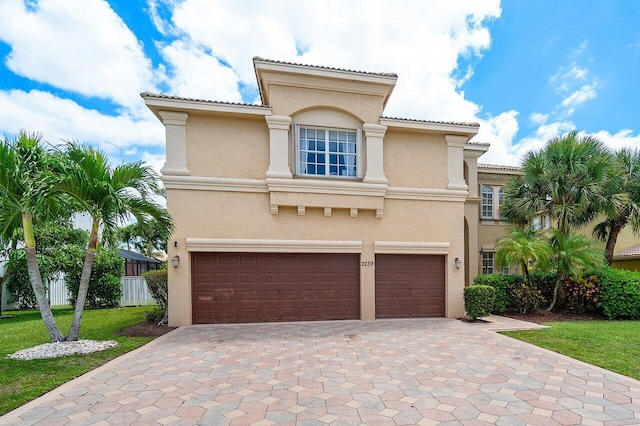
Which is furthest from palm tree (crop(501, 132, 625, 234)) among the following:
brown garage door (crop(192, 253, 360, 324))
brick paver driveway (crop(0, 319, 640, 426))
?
brown garage door (crop(192, 253, 360, 324))

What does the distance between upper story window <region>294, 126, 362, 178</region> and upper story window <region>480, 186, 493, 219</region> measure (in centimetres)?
1066

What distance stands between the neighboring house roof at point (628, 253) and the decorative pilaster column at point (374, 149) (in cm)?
1502

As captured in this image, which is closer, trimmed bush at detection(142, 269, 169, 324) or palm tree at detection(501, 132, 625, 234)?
trimmed bush at detection(142, 269, 169, 324)

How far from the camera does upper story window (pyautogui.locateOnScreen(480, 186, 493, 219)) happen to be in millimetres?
17688

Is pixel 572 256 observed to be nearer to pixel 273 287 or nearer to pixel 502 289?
pixel 502 289

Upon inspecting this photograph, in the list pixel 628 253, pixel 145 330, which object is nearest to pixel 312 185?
pixel 145 330

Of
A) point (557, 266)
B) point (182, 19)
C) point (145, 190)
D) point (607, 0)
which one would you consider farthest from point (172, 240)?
point (607, 0)

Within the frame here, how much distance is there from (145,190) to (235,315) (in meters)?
4.80

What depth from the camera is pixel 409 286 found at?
1104cm

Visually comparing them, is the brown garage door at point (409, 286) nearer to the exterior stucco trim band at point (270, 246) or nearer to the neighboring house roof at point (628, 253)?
the exterior stucco trim band at point (270, 246)

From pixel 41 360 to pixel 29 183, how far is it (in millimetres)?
3619

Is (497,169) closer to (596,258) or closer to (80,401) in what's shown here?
(596,258)

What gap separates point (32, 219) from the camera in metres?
7.30

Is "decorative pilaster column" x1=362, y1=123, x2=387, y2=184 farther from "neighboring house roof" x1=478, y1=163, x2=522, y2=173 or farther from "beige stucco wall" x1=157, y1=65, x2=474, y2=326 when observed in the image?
"neighboring house roof" x1=478, y1=163, x2=522, y2=173
